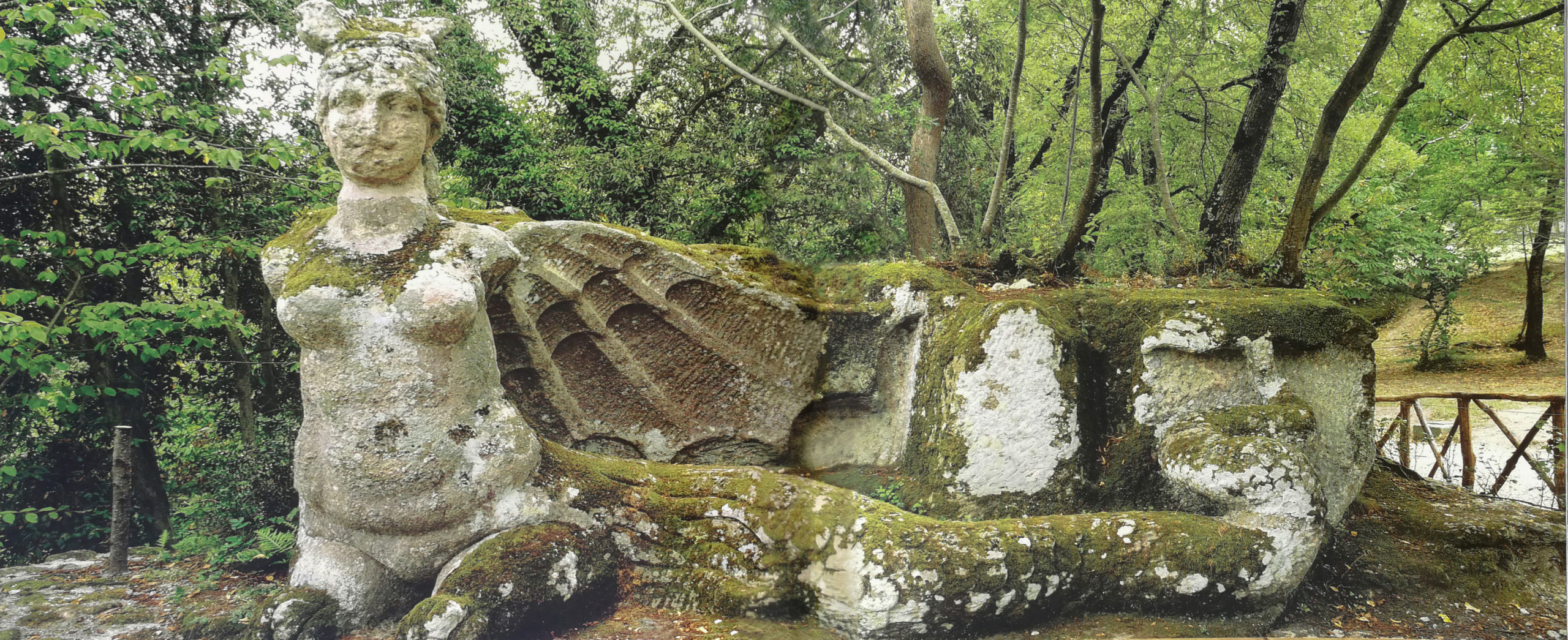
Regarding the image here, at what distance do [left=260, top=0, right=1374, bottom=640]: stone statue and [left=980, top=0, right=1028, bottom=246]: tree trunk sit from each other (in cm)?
77

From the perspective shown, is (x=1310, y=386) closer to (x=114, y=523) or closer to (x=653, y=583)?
(x=653, y=583)

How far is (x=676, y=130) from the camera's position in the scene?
3.46 meters

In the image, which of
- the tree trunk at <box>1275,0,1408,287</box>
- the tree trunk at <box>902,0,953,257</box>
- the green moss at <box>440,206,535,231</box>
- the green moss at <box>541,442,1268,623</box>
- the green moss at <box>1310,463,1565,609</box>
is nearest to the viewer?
the green moss at <box>541,442,1268,623</box>

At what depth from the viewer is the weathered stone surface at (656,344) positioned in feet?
9.65

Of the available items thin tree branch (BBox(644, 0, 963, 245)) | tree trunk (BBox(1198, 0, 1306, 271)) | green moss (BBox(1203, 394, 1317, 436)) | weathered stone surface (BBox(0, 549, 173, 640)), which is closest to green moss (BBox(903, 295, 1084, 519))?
green moss (BBox(1203, 394, 1317, 436))

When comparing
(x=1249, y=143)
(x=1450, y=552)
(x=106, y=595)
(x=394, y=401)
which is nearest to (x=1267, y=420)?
(x=1450, y=552)

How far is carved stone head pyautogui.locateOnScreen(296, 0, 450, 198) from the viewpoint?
6.94 ft

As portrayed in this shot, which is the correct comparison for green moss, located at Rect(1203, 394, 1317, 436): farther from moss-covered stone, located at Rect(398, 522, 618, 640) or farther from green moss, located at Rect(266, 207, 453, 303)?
green moss, located at Rect(266, 207, 453, 303)

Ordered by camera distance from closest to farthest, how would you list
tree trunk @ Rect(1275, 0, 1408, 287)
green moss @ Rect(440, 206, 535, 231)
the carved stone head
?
the carved stone head < green moss @ Rect(440, 206, 535, 231) < tree trunk @ Rect(1275, 0, 1408, 287)

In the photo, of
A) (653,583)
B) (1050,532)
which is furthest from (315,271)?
→ (1050,532)

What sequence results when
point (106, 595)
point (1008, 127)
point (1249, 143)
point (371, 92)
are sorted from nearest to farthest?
point (371, 92), point (106, 595), point (1008, 127), point (1249, 143)

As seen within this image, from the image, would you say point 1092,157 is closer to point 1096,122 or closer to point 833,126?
point 1096,122

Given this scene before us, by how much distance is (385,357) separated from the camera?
7.07ft

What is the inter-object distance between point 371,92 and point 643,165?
1.37 meters
